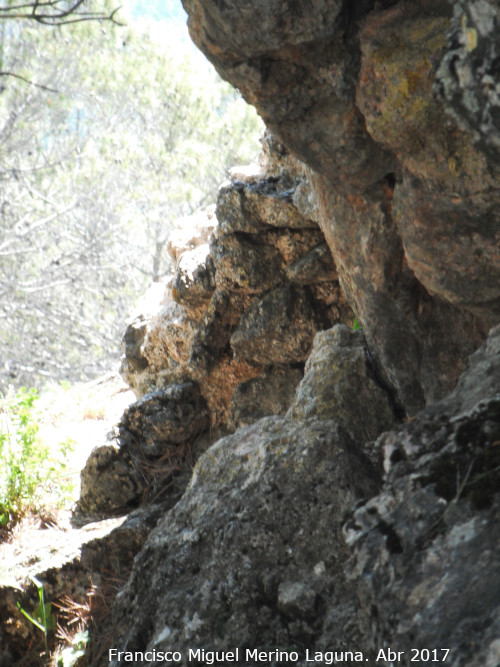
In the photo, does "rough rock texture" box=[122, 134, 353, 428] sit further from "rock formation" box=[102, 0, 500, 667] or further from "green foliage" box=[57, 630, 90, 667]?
"green foliage" box=[57, 630, 90, 667]

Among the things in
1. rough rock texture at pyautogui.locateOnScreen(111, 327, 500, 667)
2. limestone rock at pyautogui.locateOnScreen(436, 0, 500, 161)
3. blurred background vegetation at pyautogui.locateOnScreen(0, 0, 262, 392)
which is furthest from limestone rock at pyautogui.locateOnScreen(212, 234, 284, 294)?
blurred background vegetation at pyautogui.locateOnScreen(0, 0, 262, 392)

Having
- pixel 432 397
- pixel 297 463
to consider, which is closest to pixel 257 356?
pixel 432 397

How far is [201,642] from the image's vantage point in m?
2.16

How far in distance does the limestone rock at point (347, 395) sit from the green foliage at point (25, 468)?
8.30 feet

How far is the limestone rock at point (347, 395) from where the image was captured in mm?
3303

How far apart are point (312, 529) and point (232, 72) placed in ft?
6.53

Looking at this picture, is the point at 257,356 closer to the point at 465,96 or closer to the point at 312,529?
the point at 312,529

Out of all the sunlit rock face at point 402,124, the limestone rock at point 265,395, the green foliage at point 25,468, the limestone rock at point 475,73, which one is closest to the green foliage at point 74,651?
the green foliage at point 25,468

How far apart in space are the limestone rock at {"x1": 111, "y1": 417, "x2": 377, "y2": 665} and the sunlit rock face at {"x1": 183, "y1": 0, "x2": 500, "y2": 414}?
0.90m

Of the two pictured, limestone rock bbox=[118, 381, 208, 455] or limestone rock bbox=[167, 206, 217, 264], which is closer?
limestone rock bbox=[118, 381, 208, 455]

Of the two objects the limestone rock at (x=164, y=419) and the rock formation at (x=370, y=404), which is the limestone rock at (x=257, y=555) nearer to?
the rock formation at (x=370, y=404)

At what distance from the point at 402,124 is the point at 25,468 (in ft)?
13.2

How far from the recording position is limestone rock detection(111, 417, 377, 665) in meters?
2.14

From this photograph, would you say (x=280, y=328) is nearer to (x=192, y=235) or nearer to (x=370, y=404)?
(x=370, y=404)
